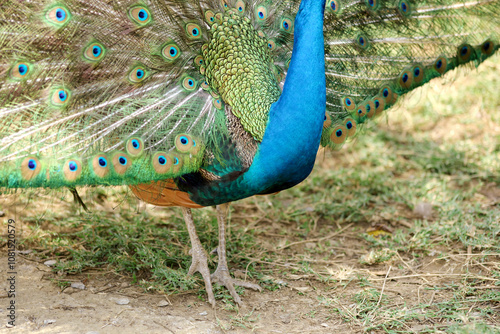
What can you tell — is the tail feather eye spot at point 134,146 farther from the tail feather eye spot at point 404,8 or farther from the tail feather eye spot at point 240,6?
the tail feather eye spot at point 404,8

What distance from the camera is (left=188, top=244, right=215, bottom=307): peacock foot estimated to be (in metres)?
3.32

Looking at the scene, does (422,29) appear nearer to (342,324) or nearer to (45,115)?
(342,324)

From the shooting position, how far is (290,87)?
287 cm

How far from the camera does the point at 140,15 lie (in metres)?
2.99

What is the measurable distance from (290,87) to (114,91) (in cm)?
98

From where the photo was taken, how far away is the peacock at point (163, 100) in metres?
2.76

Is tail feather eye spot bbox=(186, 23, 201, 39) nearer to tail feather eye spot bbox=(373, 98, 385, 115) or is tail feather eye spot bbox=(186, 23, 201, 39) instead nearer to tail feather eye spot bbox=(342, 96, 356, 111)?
tail feather eye spot bbox=(342, 96, 356, 111)

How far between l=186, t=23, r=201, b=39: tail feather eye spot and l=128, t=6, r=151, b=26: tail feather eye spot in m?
0.24

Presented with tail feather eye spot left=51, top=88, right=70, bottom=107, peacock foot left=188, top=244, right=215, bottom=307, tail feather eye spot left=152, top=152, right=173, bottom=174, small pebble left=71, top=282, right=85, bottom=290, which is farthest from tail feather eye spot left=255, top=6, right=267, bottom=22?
small pebble left=71, top=282, right=85, bottom=290

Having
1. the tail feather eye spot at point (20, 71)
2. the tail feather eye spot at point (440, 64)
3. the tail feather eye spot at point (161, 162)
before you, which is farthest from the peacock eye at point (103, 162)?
the tail feather eye spot at point (440, 64)

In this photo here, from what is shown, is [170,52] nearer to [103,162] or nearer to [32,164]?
[103,162]

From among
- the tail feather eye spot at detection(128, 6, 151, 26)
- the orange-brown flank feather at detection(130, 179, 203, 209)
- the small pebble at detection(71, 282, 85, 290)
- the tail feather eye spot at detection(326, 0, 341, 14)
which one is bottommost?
the small pebble at detection(71, 282, 85, 290)

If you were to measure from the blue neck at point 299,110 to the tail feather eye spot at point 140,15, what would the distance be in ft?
2.78

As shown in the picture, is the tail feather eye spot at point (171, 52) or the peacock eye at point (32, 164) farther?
the tail feather eye spot at point (171, 52)
